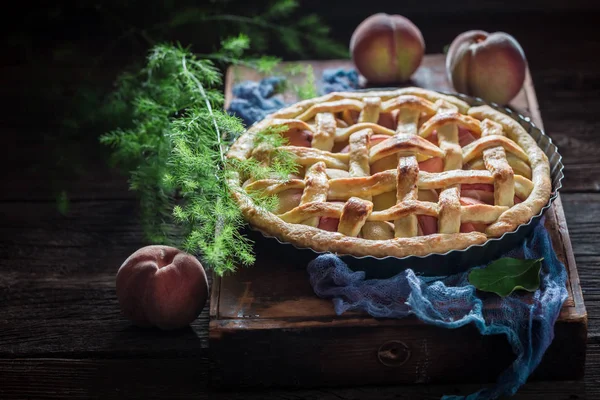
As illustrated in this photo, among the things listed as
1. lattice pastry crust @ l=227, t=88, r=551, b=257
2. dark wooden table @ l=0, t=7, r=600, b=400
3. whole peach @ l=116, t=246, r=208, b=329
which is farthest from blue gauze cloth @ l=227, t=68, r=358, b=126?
whole peach @ l=116, t=246, r=208, b=329

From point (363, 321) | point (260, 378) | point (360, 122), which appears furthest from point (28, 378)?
point (360, 122)

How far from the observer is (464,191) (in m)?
1.93

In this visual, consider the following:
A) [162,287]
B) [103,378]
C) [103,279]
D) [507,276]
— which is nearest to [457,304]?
[507,276]

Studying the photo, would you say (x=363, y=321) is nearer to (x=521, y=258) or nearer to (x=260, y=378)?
(x=260, y=378)

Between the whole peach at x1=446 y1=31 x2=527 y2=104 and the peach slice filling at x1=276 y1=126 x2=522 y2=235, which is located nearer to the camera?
the peach slice filling at x1=276 y1=126 x2=522 y2=235

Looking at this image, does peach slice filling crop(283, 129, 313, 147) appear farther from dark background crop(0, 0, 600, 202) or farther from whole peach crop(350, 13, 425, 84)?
dark background crop(0, 0, 600, 202)

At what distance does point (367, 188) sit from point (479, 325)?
0.40 metres

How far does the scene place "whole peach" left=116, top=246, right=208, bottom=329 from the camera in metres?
1.85

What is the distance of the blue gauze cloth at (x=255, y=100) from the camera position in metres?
2.46

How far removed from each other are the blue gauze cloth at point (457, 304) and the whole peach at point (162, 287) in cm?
27

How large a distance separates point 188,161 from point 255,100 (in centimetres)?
67

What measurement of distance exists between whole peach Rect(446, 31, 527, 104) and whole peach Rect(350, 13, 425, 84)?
152 mm

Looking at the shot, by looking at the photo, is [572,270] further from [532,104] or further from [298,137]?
[532,104]

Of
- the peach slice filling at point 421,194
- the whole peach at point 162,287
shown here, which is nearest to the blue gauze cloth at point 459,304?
the peach slice filling at point 421,194
